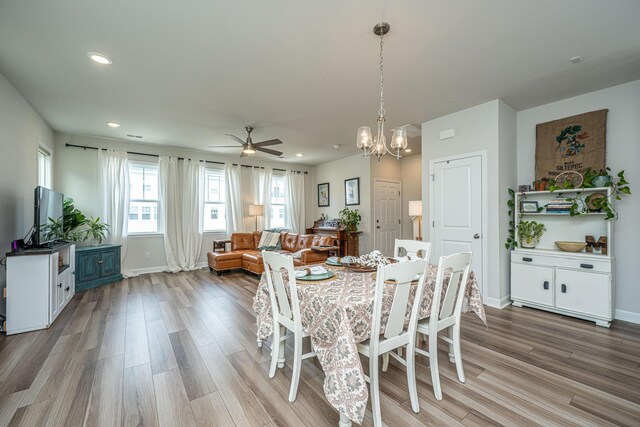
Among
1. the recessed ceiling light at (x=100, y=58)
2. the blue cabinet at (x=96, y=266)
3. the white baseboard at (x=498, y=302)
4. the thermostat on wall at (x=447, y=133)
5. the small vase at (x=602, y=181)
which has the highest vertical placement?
the recessed ceiling light at (x=100, y=58)

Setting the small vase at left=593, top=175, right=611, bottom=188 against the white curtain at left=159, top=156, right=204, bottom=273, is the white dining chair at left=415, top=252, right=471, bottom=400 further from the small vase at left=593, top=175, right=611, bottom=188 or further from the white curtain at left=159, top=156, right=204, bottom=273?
the white curtain at left=159, top=156, right=204, bottom=273

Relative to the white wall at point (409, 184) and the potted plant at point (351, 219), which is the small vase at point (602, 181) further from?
the potted plant at point (351, 219)

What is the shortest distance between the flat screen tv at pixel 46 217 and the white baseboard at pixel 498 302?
558 cm

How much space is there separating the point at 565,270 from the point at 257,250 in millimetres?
5168

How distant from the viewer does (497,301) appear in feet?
11.6

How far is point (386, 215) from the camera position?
6.60m

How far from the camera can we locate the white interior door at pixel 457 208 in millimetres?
3695

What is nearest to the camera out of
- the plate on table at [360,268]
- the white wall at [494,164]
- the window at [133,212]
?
the plate on table at [360,268]

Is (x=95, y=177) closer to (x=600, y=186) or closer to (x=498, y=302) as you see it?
(x=498, y=302)

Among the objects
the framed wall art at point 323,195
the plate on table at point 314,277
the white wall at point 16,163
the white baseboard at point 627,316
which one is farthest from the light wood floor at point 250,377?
the framed wall art at point 323,195

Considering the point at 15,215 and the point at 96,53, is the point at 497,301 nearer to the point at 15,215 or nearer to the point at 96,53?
the point at 96,53

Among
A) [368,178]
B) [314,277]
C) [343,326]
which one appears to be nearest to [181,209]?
[368,178]

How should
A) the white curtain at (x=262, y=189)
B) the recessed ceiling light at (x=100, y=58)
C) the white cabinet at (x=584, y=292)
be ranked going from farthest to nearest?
the white curtain at (x=262, y=189)
the white cabinet at (x=584, y=292)
the recessed ceiling light at (x=100, y=58)

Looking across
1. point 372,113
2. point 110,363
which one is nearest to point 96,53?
point 110,363
